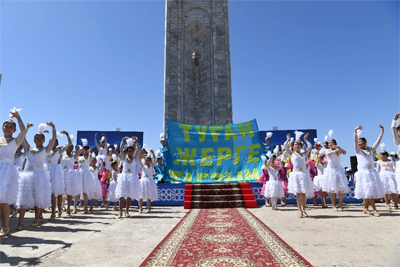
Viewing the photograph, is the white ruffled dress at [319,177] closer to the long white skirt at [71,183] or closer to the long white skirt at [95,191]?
the long white skirt at [95,191]

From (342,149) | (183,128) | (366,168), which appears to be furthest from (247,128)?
(366,168)

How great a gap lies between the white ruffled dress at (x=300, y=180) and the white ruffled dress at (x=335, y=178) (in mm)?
1426

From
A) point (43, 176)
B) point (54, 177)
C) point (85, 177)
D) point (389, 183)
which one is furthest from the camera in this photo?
point (389, 183)

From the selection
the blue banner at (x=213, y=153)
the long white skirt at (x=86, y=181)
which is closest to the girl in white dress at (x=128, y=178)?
the long white skirt at (x=86, y=181)

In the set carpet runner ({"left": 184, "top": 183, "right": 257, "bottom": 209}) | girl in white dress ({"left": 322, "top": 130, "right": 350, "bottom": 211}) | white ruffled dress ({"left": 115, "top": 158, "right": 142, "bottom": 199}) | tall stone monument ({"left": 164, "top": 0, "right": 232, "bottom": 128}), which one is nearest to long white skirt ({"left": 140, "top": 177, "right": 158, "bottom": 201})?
white ruffled dress ({"left": 115, "top": 158, "right": 142, "bottom": 199})

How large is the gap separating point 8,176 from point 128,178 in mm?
2773

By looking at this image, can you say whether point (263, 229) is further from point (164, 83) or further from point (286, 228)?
point (164, 83)

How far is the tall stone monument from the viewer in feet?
65.1

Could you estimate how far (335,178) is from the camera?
6.74 metres

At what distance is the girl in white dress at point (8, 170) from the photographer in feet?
12.5

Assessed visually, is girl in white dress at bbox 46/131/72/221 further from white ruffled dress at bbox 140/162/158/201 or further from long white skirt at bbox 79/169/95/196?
white ruffled dress at bbox 140/162/158/201

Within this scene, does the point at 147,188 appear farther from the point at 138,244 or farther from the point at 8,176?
the point at 138,244

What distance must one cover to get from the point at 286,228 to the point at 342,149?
3.77 metres

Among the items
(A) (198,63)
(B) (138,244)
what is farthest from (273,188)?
(A) (198,63)
